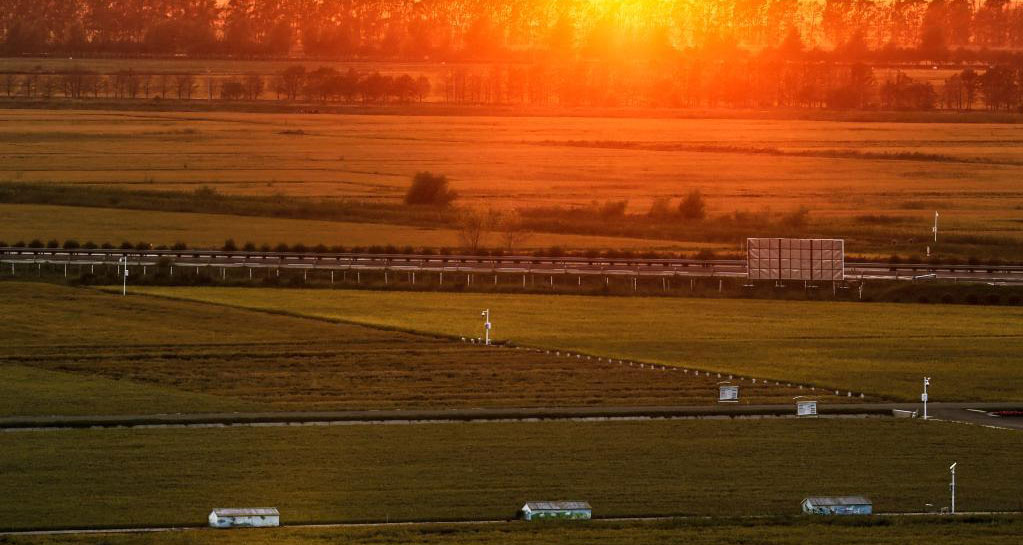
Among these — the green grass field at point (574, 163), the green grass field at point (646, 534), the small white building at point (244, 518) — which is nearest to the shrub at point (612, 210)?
the green grass field at point (574, 163)

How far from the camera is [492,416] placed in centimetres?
4338

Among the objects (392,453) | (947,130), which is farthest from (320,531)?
(947,130)

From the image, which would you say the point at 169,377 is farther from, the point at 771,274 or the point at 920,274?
the point at 920,274

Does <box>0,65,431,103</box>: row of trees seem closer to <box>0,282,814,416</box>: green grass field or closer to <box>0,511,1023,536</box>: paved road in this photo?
<box>0,282,814,416</box>: green grass field

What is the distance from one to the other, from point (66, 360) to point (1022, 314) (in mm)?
37224

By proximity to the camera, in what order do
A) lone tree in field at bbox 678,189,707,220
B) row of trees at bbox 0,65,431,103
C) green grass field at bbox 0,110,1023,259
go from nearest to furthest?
lone tree in field at bbox 678,189,707,220, green grass field at bbox 0,110,1023,259, row of trees at bbox 0,65,431,103

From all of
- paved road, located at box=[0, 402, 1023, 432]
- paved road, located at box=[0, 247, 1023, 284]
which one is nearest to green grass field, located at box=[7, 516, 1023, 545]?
paved road, located at box=[0, 402, 1023, 432]

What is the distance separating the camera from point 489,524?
32.8m

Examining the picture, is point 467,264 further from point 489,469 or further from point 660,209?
point 489,469

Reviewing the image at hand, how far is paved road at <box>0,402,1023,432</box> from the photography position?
1644 inches

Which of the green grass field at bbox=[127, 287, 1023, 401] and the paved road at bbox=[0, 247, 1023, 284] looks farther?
the paved road at bbox=[0, 247, 1023, 284]

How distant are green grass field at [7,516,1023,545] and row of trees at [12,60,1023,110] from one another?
148 metres

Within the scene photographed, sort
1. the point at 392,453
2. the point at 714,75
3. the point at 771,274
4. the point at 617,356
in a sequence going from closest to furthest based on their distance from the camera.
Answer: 1. the point at 392,453
2. the point at 617,356
3. the point at 771,274
4. the point at 714,75

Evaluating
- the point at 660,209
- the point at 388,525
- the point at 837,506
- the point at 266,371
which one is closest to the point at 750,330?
the point at 266,371
